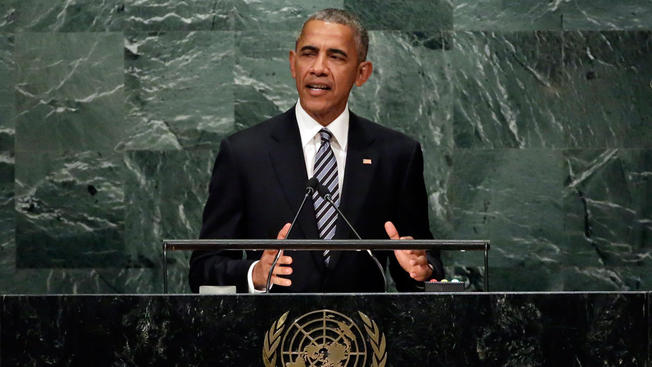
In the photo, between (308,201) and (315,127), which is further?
(315,127)

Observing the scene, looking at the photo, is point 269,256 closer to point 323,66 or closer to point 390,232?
point 390,232

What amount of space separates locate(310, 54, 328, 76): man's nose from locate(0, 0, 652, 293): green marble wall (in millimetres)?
1473

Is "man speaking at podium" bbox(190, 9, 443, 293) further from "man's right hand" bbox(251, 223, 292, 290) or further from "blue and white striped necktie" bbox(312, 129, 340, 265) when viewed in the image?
"man's right hand" bbox(251, 223, 292, 290)

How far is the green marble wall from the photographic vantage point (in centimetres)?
518

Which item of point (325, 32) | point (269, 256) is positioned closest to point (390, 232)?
point (269, 256)

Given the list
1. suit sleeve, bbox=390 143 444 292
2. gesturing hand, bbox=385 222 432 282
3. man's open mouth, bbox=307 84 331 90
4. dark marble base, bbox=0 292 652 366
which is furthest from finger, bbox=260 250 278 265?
man's open mouth, bbox=307 84 331 90

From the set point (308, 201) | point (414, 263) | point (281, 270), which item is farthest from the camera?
point (308, 201)

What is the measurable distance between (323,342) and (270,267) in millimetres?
523

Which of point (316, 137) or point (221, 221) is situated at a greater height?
point (316, 137)

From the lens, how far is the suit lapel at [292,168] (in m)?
3.54

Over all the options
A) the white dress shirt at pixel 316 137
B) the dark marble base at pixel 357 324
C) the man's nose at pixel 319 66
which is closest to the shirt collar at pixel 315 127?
the white dress shirt at pixel 316 137

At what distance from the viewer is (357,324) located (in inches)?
97.3

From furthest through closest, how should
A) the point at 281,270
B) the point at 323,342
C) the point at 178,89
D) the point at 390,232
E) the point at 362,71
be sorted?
the point at 178,89, the point at 362,71, the point at 390,232, the point at 281,270, the point at 323,342

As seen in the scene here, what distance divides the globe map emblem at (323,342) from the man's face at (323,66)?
55.4 inches
